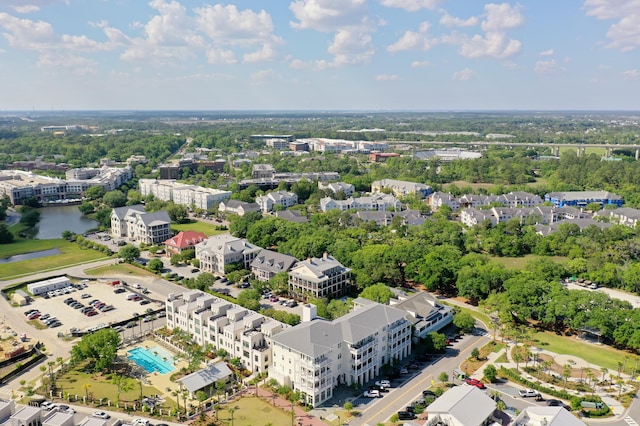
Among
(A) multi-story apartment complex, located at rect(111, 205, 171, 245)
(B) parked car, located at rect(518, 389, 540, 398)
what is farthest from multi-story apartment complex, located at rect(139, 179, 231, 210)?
(B) parked car, located at rect(518, 389, 540, 398)

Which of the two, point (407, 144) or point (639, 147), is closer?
point (639, 147)

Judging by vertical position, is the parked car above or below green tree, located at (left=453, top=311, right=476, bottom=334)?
below

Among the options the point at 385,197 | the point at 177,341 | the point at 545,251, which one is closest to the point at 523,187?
the point at 385,197

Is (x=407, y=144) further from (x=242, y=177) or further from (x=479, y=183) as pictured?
(x=242, y=177)

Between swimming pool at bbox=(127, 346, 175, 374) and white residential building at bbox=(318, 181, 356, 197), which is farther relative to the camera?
white residential building at bbox=(318, 181, 356, 197)

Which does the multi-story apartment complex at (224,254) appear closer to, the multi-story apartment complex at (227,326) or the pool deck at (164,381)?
the multi-story apartment complex at (227,326)

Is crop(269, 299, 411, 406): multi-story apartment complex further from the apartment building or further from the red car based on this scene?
the apartment building
